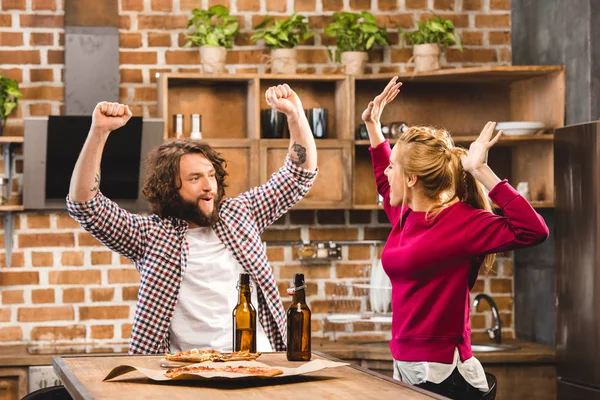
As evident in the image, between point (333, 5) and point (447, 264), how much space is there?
8.53 ft

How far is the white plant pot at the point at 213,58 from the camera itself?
459 centimetres

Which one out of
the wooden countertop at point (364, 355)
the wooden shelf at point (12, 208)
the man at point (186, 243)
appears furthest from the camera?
the wooden shelf at point (12, 208)

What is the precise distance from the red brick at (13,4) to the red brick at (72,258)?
1.22m

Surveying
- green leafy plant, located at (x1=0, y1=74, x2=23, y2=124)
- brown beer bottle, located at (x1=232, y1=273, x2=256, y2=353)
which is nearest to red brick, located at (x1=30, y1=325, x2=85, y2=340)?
green leafy plant, located at (x1=0, y1=74, x2=23, y2=124)

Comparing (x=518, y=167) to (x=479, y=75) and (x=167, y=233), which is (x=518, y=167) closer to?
(x=479, y=75)

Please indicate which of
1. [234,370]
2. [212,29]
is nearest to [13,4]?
[212,29]

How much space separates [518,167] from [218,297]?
238 centimetres

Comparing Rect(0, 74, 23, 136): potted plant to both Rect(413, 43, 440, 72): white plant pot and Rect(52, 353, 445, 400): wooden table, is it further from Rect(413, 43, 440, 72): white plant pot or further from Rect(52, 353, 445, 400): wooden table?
Rect(52, 353, 445, 400): wooden table

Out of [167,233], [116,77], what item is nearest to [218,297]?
[167,233]

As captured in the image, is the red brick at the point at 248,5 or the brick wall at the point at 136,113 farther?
the red brick at the point at 248,5

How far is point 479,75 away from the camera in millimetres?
4578

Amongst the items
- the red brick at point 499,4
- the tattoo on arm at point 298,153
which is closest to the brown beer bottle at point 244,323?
the tattoo on arm at point 298,153

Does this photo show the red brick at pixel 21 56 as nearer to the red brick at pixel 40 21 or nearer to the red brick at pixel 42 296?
the red brick at pixel 40 21

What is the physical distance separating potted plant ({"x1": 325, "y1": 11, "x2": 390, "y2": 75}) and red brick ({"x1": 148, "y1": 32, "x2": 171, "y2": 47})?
0.80 metres
